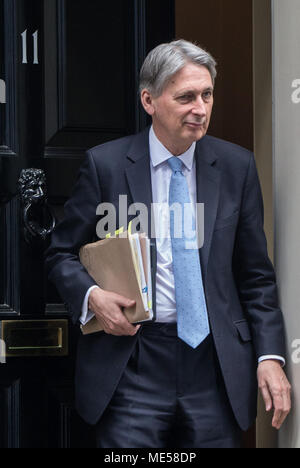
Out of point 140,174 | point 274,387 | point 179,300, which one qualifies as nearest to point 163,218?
point 140,174

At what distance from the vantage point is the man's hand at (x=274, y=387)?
2.40 m

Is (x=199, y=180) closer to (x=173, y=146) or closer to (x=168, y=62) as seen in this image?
(x=173, y=146)

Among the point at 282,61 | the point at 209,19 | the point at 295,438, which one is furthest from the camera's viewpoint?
the point at 209,19

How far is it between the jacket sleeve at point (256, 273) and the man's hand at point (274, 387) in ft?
0.21

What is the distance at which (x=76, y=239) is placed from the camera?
2455 millimetres

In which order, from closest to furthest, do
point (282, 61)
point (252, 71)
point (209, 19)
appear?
point (282, 61)
point (252, 71)
point (209, 19)

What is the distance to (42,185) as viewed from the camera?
296cm

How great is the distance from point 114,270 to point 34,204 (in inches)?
26.6

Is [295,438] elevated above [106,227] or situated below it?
below

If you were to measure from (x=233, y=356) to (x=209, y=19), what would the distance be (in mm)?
1950

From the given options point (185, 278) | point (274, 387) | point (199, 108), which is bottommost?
point (274, 387)
